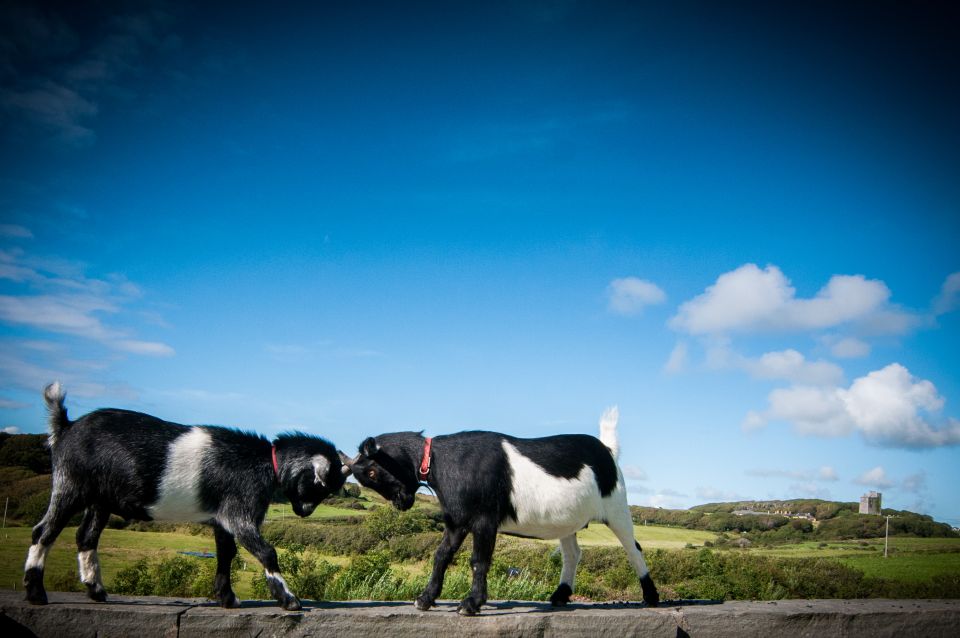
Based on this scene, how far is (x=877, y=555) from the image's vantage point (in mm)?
15508

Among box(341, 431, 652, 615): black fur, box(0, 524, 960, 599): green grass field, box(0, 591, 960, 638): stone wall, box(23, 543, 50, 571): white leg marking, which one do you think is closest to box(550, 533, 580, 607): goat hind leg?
box(0, 591, 960, 638): stone wall

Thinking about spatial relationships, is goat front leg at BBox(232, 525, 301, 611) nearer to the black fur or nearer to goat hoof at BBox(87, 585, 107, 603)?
the black fur

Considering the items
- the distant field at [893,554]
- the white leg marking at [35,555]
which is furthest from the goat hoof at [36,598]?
the distant field at [893,554]

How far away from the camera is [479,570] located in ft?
18.9

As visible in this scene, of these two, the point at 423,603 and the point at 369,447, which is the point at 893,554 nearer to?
the point at 423,603

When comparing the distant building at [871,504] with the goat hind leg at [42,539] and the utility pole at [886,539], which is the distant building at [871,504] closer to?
the utility pole at [886,539]

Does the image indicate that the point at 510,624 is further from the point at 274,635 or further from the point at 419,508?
the point at 419,508

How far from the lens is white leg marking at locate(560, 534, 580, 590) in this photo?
6.75m

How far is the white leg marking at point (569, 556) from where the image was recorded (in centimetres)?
Result: 675

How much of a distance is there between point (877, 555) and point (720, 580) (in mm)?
5887

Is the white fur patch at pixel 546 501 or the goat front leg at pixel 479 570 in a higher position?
the white fur patch at pixel 546 501

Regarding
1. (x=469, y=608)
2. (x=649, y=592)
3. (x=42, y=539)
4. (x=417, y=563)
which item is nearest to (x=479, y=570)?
(x=469, y=608)

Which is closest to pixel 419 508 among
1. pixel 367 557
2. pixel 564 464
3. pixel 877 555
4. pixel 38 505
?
pixel 367 557

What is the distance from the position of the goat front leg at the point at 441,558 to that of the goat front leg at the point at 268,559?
1.14 m
